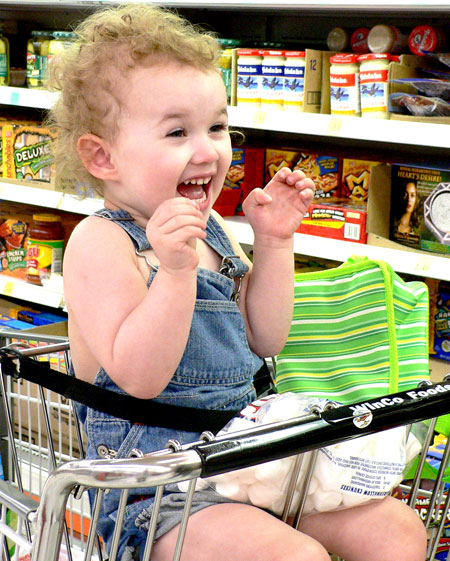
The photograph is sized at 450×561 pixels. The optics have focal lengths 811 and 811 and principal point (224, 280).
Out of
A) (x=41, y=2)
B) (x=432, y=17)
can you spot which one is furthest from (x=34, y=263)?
(x=432, y=17)

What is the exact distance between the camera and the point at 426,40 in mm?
2275

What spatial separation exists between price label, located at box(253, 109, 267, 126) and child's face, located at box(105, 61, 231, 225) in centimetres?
128

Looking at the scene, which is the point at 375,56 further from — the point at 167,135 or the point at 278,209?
the point at 167,135

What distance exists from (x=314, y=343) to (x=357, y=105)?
4.02 ft

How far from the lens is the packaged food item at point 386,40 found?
2311mm

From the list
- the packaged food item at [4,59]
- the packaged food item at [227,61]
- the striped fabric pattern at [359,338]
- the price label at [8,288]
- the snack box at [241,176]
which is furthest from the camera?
the price label at [8,288]

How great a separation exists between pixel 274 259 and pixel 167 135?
30cm

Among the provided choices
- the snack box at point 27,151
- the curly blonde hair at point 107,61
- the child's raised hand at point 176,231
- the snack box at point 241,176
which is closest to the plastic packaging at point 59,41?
the snack box at point 27,151

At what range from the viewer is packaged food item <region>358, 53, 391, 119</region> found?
226 cm

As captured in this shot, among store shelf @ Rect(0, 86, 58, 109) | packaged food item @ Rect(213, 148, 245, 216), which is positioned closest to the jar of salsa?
store shelf @ Rect(0, 86, 58, 109)

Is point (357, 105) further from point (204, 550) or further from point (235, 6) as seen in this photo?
point (204, 550)

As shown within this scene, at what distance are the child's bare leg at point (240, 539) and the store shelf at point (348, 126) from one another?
4.45 ft

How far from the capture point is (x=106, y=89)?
1163 mm

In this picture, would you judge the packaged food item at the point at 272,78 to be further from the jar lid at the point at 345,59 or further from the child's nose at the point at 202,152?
the child's nose at the point at 202,152
